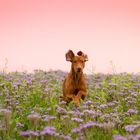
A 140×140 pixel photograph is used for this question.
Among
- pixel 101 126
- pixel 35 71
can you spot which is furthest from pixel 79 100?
pixel 35 71

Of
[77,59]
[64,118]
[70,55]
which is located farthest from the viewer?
[70,55]

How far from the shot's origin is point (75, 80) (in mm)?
11039

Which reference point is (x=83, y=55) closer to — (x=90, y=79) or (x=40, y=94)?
(x=40, y=94)

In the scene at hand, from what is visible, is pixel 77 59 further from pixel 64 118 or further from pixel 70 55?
pixel 64 118

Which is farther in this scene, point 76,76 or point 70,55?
point 70,55

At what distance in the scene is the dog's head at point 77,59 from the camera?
10789 millimetres

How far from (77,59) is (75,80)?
Answer: 0.49 m

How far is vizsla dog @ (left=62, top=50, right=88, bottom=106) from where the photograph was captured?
10.9m

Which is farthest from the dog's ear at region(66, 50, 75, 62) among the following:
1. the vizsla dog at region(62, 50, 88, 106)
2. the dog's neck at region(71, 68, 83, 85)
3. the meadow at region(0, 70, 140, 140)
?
the meadow at region(0, 70, 140, 140)

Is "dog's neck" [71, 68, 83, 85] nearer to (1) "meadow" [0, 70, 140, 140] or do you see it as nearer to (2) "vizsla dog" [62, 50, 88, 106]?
(2) "vizsla dog" [62, 50, 88, 106]

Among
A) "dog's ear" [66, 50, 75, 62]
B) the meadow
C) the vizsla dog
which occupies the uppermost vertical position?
"dog's ear" [66, 50, 75, 62]

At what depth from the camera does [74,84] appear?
11023 millimetres

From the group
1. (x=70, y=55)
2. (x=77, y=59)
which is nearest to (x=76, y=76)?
(x=77, y=59)

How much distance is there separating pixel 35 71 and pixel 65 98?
1054 cm
